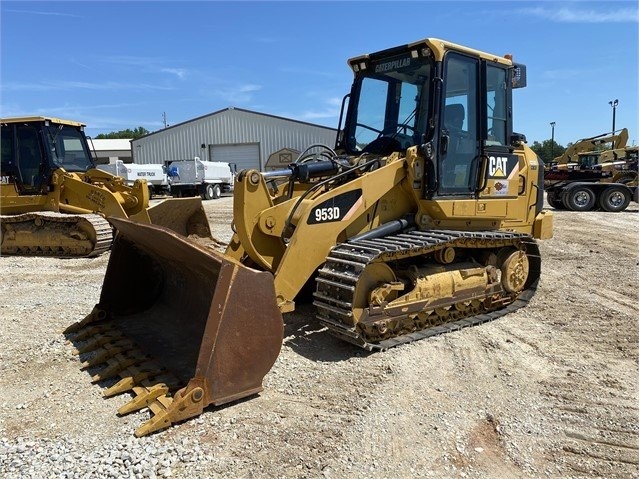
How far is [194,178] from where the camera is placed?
28234 mm

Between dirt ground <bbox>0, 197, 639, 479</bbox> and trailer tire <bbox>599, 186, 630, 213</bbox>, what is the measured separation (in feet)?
49.2

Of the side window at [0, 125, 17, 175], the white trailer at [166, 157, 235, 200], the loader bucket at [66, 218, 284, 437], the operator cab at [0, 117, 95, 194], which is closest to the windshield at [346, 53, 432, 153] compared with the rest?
the loader bucket at [66, 218, 284, 437]

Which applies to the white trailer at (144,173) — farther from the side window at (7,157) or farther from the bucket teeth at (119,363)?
the bucket teeth at (119,363)

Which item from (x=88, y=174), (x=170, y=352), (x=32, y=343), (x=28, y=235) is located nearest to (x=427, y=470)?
(x=170, y=352)

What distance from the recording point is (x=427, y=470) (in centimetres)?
291

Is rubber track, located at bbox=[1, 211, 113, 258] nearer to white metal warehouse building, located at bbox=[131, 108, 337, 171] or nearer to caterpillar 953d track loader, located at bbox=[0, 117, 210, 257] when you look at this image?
caterpillar 953d track loader, located at bbox=[0, 117, 210, 257]

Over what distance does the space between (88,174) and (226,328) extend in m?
8.97

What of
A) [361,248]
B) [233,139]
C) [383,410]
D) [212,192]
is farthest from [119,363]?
[233,139]

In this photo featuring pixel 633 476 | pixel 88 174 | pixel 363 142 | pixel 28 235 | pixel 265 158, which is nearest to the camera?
pixel 633 476

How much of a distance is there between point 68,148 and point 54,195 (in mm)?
1264

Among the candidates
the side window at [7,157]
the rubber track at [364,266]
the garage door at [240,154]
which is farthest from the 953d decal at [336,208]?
the garage door at [240,154]

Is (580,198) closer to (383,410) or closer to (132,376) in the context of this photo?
(383,410)

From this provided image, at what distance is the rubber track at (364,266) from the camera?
441 centimetres

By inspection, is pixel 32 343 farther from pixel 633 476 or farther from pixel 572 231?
pixel 572 231
